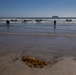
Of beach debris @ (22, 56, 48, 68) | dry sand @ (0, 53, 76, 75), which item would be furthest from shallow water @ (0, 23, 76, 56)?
dry sand @ (0, 53, 76, 75)

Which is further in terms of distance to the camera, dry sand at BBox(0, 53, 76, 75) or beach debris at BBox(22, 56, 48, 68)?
beach debris at BBox(22, 56, 48, 68)

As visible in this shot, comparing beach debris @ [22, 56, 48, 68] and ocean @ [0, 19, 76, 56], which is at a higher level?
beach debris @ [22, 56, 48, 68]

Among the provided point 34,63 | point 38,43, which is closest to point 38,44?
point 38,43

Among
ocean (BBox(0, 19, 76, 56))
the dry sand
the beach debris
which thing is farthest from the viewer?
ocean (BBox(0, 19, 76, 56))

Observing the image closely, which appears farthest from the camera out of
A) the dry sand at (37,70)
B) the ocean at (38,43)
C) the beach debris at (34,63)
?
the ocean at (38,43)

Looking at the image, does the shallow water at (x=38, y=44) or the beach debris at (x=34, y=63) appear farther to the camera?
the shallow water at (x=38, y=44)

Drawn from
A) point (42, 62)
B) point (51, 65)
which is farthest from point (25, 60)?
point (51, 65)

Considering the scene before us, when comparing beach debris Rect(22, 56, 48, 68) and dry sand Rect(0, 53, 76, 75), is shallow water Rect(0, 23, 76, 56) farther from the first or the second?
dry sand Rect(0, 53, 76, 75)

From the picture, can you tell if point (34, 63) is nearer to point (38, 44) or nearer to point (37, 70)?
point (37, 70)

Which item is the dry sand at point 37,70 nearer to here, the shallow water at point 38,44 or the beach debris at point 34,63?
the beach debris at point 34,63

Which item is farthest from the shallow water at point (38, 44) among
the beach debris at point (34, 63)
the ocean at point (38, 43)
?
the beach debris at point (34, 63)

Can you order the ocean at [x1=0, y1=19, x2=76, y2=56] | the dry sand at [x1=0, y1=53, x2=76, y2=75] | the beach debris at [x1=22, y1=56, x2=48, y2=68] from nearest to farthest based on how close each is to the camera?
the dry sand at [x1=0, y1=53, x2=76, y2=75] → the beach debris at [x1=22, y1=56, x2=48, y2=68] → the ocean at [x1=0, y1=19, x2=76, y2=56]

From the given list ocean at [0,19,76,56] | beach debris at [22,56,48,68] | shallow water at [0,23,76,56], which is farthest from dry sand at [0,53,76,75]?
shallow water at [0,23,76,56]

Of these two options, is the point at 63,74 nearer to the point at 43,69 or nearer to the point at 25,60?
the point at 43,69
